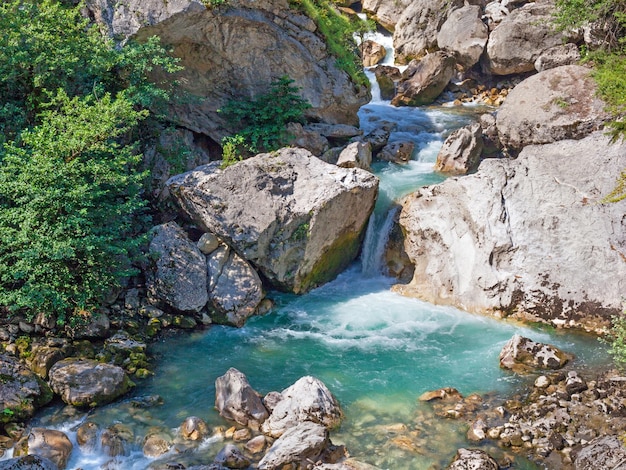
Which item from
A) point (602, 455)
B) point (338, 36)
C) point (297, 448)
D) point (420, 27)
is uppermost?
point (420, 27)

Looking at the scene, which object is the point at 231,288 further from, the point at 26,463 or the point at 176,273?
the point at 26,463

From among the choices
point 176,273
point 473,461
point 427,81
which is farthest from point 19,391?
point 427,81

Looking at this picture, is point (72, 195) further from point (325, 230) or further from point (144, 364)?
point (325, 230)

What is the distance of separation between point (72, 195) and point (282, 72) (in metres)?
9.83

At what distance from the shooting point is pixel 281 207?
15312 mm

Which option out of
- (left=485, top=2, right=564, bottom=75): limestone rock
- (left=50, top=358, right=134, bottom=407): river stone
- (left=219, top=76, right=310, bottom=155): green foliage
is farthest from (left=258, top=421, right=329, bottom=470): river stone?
(left=485, top=2, right=564, bottom=75): limestone rock

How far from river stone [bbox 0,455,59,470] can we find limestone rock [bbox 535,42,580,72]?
78.9ft

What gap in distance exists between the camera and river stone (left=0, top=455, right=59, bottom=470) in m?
8.77

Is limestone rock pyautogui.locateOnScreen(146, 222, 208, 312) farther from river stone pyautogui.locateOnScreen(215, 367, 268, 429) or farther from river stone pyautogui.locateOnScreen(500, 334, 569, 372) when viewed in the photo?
river stone pyautogui.locateOnScreen(500, 334, 569, 372)

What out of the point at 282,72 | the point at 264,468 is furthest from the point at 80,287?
the point at 282,72

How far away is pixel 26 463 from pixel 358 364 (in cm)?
664

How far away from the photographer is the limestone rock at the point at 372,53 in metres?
31.8

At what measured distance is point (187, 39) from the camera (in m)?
18.1

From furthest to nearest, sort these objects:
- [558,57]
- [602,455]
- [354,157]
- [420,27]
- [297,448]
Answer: [420,27] < [558,57] < [354,157] < [297,448] < [602,455]
